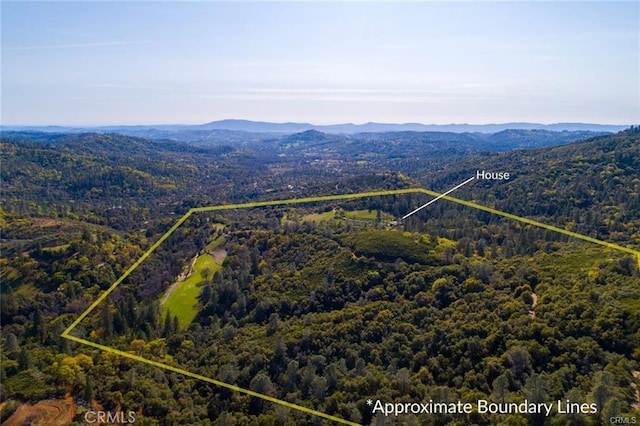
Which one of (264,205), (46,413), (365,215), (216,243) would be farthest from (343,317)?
(264,205)

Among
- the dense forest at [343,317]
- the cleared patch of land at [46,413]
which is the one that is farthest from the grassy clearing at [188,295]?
the cleared patch of land at [46,413]

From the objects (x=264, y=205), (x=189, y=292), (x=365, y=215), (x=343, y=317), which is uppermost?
(x=365, y=215)

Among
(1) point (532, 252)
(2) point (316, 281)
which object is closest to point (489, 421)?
(2) point (316, 281)

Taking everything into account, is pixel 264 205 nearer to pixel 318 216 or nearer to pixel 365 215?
pixel 318 216

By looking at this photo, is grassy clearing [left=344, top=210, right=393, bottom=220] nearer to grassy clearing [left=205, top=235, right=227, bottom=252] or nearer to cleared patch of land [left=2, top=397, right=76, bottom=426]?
grassy clearing [left=205, top=235, right=227, bottom=252]

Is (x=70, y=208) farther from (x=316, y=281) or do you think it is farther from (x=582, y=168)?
(x=582, y=168)

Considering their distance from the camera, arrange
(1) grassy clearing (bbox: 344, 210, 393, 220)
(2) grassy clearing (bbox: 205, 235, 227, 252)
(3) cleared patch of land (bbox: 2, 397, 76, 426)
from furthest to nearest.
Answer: (1) grassy clearing (bbox: 344, 210, 393, 220) < (2) grassy clearing (bbox: 205, 235, 227, 252) < (3) cleared patch of land (bbox: 2, 397, 76, 426)

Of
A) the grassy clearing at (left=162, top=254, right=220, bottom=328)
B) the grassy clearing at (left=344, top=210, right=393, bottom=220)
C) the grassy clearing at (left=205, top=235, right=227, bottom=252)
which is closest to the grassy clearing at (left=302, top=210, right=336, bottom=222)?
the grassy clearing at (left=344, top=210, right=393, bottom=220)
